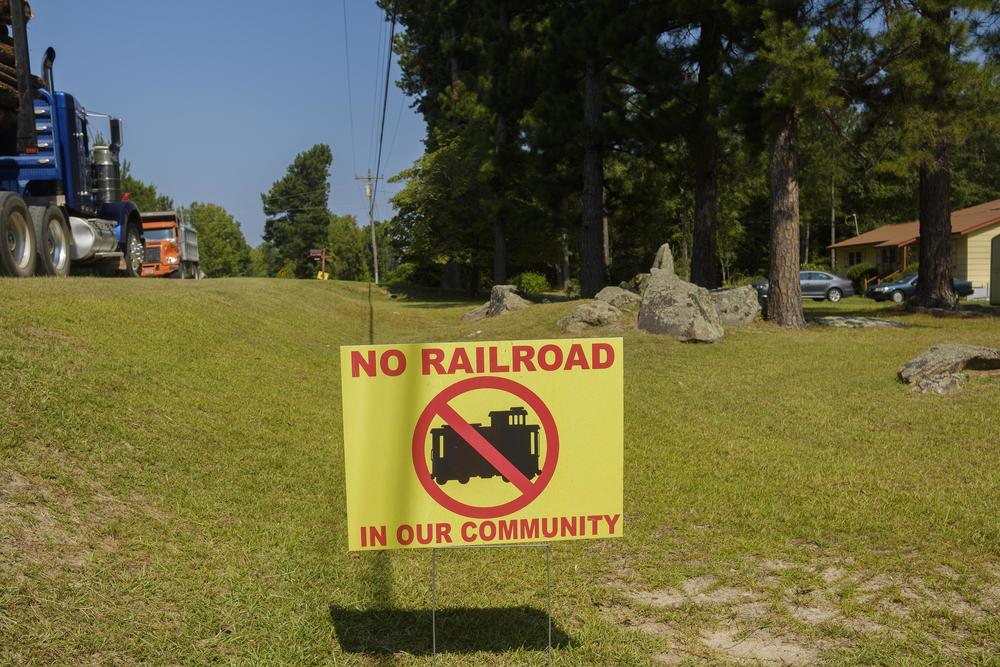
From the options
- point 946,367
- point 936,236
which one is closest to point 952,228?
point 936,236

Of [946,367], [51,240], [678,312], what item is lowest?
[946,367]

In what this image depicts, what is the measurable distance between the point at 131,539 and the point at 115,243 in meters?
13.3

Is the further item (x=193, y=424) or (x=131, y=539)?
(x=193, y=424)

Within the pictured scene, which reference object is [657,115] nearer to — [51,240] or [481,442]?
[51,240]

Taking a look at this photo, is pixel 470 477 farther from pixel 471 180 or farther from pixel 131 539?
pixel 471 180

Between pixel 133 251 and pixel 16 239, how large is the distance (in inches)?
241

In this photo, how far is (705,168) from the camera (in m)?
23.4

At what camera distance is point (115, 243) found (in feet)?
56.8

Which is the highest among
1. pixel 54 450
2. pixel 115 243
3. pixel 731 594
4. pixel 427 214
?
pixel 427 214

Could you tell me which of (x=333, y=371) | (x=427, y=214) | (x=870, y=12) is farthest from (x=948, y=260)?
(x=427, y=214)

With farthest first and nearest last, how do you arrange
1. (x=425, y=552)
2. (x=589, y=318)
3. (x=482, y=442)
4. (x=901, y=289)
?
(x=901, y=289) → (x=589, y=318) → (x=425, y=552) → (x=482, y=442)

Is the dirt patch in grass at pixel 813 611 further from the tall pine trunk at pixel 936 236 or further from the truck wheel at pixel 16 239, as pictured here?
the tall pine trunk at pixel 936 236

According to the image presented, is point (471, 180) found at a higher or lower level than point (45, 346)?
higher

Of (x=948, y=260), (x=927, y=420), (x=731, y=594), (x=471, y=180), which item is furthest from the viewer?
(x=471, y=180)
